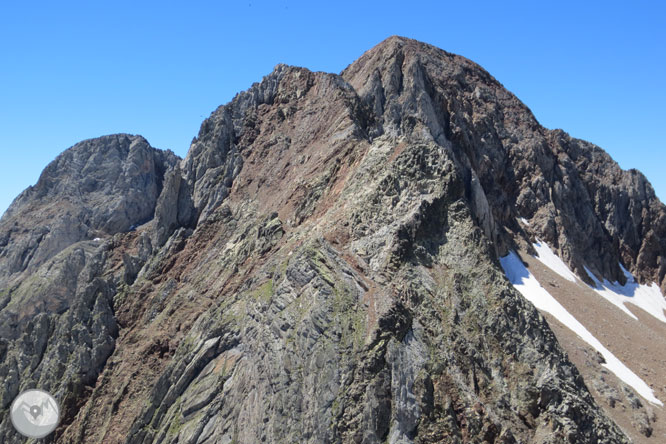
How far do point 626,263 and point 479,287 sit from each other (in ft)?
238

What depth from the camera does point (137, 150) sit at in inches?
3578

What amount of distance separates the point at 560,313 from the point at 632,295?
31814 mm

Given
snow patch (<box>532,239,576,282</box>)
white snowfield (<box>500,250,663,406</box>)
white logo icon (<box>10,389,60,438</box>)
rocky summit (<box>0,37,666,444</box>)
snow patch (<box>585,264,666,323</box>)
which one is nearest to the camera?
rocky summit (<box>0,37,666,444</box>)

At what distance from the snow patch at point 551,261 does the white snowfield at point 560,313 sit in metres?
7.53

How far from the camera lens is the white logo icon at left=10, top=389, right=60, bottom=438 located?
135 feet

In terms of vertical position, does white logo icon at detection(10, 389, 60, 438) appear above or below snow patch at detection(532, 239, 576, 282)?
below

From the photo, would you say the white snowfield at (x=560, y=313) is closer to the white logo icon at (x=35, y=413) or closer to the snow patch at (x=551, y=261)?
the snow patch at (x=551, y=261)

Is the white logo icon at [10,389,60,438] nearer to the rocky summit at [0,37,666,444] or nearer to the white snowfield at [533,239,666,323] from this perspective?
the rocky summit at [0,37,666,444]

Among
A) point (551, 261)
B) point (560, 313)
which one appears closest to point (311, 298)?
point (560, 313)

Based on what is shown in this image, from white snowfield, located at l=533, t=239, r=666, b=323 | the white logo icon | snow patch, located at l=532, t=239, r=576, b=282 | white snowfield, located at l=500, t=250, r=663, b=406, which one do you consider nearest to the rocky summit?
the white logo icon

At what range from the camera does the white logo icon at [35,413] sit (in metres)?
41.1

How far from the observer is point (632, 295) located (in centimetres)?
8456

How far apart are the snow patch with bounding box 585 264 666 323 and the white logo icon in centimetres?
6596

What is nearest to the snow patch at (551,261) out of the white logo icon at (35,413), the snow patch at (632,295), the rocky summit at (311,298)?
the rocky summit at (311,298)
